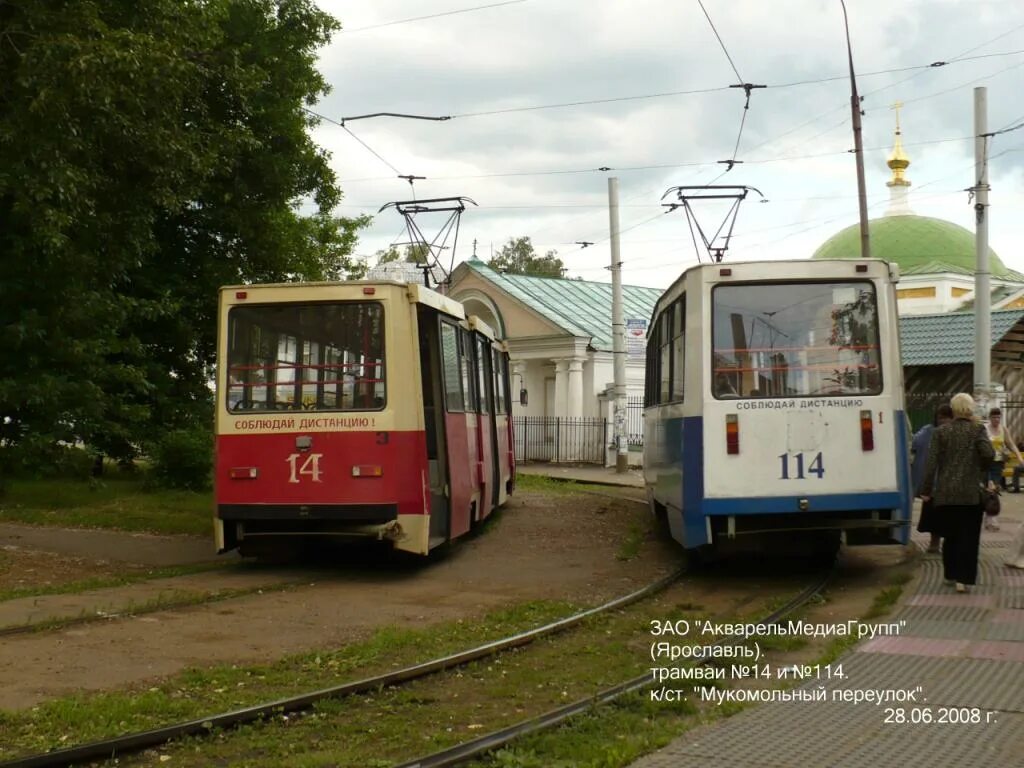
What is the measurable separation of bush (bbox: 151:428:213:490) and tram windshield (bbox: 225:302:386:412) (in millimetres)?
9267

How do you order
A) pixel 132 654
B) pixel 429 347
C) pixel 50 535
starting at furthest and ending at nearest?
pixel 50 535
pixel 429 347
pixel 132 654

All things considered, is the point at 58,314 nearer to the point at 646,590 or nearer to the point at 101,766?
the point at 646,590

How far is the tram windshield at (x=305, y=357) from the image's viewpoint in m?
12.4

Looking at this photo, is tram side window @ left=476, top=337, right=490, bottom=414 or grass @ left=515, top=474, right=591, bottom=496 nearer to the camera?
tram side window @ left=476, top=337, right=490, bottom=414

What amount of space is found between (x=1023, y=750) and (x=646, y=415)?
11029 mm

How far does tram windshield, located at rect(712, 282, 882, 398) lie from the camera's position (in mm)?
11383

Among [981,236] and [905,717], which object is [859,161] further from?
[905,717]

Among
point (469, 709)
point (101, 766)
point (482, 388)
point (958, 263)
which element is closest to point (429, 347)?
point (482, 388)

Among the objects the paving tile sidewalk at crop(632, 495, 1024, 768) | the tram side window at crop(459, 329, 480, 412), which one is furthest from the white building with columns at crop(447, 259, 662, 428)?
the paving tile sidewalk at crop(632, 495, 1024, 768)

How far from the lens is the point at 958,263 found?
47.7m

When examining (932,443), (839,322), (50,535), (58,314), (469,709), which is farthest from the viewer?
(58,314)

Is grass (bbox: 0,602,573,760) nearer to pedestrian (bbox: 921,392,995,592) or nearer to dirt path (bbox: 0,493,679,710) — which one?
dirt path (bbox: 0,493,679,710)

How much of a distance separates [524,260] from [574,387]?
135ft

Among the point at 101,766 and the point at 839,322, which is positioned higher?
the point at 839,322
